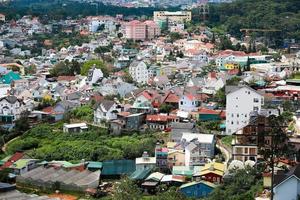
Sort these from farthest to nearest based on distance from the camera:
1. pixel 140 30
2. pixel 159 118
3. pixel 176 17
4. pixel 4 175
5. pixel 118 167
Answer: pixel 176 17 → pixel 140 30 → pixel 159 118 → pixel 118 167 → pixel 4 175

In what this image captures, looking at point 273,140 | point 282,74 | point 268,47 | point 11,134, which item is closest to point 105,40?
point 268,47

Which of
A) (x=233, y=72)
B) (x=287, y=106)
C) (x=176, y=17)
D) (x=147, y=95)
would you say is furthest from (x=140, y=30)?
(x=287, y=106)

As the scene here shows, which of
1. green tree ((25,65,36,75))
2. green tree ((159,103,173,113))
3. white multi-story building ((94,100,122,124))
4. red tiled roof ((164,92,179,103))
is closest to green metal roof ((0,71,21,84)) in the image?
green tree ((25,65,36,75))

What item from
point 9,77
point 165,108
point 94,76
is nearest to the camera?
point 165,108

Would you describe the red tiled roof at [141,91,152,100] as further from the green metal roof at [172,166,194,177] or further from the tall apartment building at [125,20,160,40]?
the tall apartment building at [125,20,160,40]

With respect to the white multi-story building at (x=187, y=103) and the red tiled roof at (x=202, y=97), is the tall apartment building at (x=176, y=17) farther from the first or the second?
the white multi-story building at (x=187, y=103)

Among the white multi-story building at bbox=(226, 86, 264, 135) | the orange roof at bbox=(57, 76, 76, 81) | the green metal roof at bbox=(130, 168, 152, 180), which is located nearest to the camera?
the green metal roof at bbox=(130, 168, 152, 180)

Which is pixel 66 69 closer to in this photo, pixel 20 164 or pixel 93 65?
pixel 93 65

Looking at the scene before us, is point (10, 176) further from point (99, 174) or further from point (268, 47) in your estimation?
point (268, 47)
